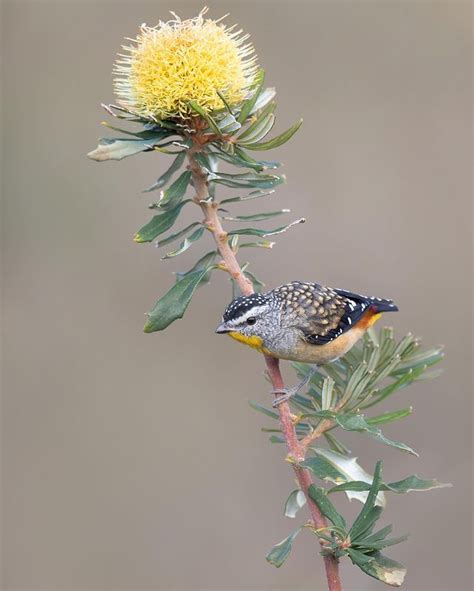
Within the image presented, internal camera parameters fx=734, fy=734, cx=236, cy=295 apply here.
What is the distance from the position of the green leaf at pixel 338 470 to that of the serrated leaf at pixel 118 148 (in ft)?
3.04

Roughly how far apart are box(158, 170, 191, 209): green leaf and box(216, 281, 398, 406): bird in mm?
378

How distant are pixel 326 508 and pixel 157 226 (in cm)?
87

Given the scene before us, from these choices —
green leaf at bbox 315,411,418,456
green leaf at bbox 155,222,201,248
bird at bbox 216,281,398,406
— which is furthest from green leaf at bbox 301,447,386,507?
green leaf at bbox 155,222,201,248

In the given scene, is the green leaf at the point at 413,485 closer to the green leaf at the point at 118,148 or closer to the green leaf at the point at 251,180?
the green leaf at the point at 251,180

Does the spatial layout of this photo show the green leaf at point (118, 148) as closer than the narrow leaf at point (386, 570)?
No

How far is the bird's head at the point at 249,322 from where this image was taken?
2.35 metres

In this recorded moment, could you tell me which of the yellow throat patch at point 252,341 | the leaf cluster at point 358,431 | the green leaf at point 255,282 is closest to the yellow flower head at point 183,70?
the green leaf at point 255,282

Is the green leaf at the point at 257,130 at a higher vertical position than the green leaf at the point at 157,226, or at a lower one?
higher

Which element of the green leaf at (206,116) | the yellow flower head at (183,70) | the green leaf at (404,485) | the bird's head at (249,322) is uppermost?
the yellow flower head at (183,70)

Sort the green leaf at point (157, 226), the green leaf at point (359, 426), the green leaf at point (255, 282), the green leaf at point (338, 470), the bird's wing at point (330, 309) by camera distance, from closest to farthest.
Answer: the green leaf at point (359, 426), the green leaf at point (338, 470), the green leaf at point (157, 226), the green leaf at point (255, 282), the bird's wing at point (330, 309)

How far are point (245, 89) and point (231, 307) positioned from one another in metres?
0.68

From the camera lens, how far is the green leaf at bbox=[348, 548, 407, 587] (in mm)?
1678

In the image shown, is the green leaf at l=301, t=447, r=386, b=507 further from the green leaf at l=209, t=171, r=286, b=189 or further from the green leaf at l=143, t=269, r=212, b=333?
the green leaf at l=209, t=171, r=286, b=189

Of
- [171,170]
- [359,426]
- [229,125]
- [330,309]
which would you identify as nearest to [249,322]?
[330,309]
